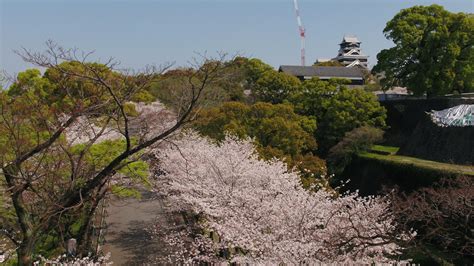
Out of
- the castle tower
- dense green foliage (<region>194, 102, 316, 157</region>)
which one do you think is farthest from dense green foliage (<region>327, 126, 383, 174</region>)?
the castle tower

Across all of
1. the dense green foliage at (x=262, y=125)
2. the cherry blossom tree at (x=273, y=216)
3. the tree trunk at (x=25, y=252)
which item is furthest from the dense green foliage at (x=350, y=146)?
the tree trunk at (x=25, y=252)

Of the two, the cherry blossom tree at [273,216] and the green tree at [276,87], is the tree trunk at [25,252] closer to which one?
the cherry blossom tree at [273,216]

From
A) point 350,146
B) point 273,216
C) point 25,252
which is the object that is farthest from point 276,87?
point 25,252

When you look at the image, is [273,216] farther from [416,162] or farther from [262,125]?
[416,162]

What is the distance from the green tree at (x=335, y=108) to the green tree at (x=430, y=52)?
3.45 meters

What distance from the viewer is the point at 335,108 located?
22.4 meters

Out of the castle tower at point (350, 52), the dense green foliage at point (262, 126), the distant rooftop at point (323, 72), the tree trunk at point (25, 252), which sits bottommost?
the tree trunk at point (25, 252)

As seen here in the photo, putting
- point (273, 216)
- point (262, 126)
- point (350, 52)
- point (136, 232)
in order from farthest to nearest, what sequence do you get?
1. point (350, 52)
2. point (262, 126)
3. point (136, 232)
4. point (273, 216)

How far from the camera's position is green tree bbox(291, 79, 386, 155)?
22.2 m

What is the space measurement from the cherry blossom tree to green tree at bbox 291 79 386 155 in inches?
366

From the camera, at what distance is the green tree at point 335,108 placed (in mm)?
22172

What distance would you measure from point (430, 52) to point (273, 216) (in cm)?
1863

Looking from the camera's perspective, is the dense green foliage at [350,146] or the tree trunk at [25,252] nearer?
the tree trunk at [25,252]

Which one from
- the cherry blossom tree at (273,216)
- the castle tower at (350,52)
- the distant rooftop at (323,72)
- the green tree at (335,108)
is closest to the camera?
the cherry blossom tree at (273,216)
